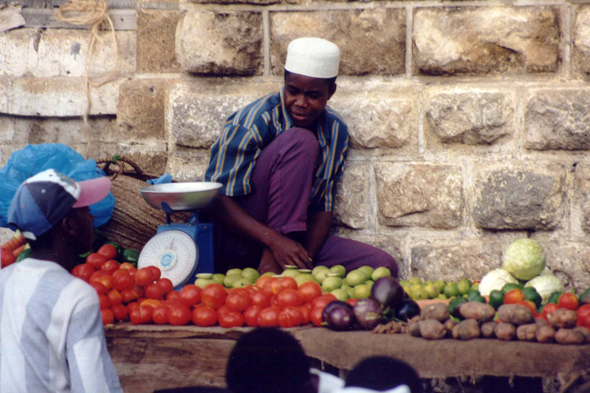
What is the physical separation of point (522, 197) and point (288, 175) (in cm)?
129

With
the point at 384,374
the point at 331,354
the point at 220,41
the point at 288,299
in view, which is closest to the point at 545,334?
the point at 384,374

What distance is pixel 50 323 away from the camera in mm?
1918

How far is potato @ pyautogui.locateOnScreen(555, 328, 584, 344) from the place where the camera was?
7.87 feet

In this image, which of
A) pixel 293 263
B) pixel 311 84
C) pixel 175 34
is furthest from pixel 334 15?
pixel 293 263

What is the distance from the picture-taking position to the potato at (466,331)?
249 cm

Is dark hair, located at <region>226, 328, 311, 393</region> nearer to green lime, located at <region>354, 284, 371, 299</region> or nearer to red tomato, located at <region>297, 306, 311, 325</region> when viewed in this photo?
red tomato, located at <region>297, 306, 311, 325</region>

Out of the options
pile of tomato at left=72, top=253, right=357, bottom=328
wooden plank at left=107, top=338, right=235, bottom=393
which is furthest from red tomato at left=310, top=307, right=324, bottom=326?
wooden plank at left=107, top=338, right=235, bottom=393

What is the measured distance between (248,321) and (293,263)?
2.45ft

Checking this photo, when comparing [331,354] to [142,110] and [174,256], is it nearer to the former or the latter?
[174,256]

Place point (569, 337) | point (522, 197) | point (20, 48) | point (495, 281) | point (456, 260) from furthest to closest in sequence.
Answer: point (20, 48) < point (456, 260) < point (522, 197) < point (495, 281) < point (569, 337)

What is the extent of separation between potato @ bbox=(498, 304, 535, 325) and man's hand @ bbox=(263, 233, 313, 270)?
46.8 inches

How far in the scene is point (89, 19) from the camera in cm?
445

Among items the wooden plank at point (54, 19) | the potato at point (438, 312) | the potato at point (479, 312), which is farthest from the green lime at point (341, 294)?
the wooden plank at point (54, 19)

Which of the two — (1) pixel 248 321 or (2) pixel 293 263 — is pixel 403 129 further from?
(1) pixel 248 321
